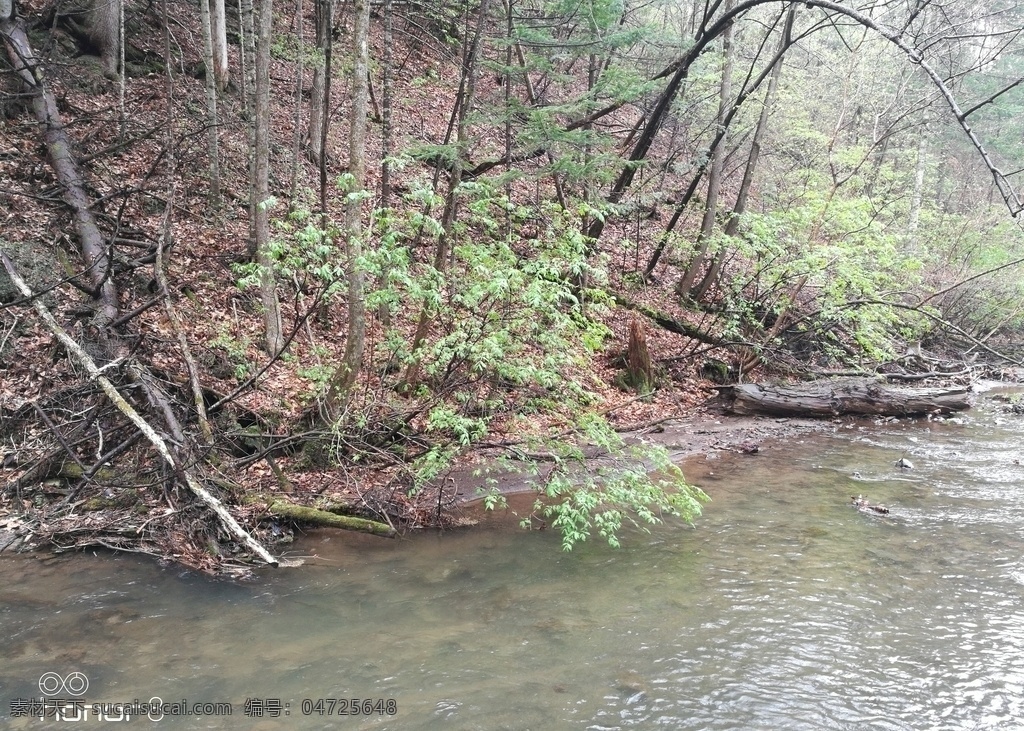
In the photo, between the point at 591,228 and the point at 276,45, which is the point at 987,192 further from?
the point at 276,45

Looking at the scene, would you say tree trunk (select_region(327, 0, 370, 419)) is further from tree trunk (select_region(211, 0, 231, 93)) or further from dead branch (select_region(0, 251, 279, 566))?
tree trunk (select_region(211, 0, 231, 93))

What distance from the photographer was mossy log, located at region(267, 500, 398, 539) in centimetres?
725

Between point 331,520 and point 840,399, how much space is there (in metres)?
11.5

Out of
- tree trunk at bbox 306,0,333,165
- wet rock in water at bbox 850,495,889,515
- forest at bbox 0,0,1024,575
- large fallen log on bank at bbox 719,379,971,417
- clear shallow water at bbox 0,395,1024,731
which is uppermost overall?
tree trunk at bbox 306,0,333,165

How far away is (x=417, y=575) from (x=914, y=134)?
29.9 m

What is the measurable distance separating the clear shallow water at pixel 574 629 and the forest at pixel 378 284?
0.65 meters

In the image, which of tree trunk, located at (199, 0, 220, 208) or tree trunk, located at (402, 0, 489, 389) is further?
tree trunk, located at (199, 0, 220, 208)

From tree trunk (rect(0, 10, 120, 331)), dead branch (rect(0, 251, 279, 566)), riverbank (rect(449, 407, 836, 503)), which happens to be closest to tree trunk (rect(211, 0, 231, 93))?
tree trunk (rect(0, 10, 120, 331))

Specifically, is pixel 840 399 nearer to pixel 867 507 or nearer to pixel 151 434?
pixel 867 507

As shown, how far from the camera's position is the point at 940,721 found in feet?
15.0

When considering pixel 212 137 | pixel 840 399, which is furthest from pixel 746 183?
pixel 212 137

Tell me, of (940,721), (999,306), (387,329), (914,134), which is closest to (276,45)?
(387,329)

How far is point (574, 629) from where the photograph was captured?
5605mm

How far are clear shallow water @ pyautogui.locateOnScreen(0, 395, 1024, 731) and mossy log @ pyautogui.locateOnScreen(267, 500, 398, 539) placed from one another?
0.17 m
